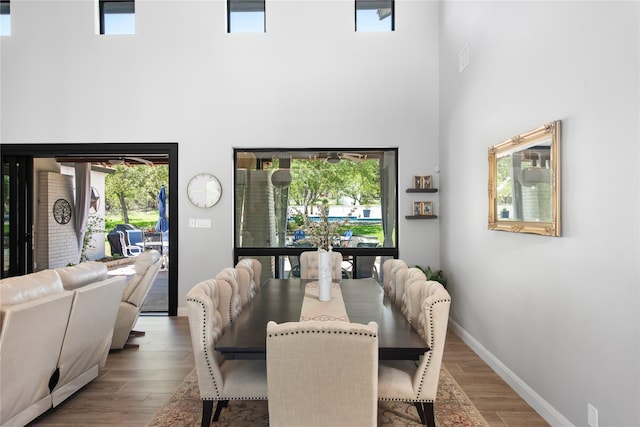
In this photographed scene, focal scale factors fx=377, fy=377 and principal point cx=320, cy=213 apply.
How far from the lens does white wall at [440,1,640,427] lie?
6.03 ft

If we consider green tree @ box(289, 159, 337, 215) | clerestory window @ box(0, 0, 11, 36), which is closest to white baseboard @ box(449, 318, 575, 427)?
green tree @ box(289, 159, 337, 215)

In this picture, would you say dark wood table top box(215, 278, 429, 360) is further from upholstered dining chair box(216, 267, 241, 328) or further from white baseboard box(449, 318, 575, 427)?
white baseboard box(449, 318, 575, 427)

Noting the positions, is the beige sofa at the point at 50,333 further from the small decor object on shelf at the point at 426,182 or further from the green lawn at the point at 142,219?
the green lawn at the point at 142,219

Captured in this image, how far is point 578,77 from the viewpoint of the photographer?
2.19 metres

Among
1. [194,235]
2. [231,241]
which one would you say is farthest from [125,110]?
[231,241]

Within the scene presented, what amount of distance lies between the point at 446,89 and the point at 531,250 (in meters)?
2.65

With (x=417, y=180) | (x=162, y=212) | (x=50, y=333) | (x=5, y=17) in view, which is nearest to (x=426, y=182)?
(x=417, y=180)

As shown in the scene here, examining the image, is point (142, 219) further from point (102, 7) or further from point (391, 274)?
point (391, 274)

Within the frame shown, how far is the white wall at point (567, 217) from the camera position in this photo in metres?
1.84

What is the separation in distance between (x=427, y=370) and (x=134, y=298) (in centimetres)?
322

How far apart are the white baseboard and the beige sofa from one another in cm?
319

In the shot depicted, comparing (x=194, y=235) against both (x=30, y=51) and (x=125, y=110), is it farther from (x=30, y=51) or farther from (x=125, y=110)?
(x=30, y=51)

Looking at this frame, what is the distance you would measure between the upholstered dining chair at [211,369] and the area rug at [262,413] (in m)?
0.37

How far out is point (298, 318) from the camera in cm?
235
